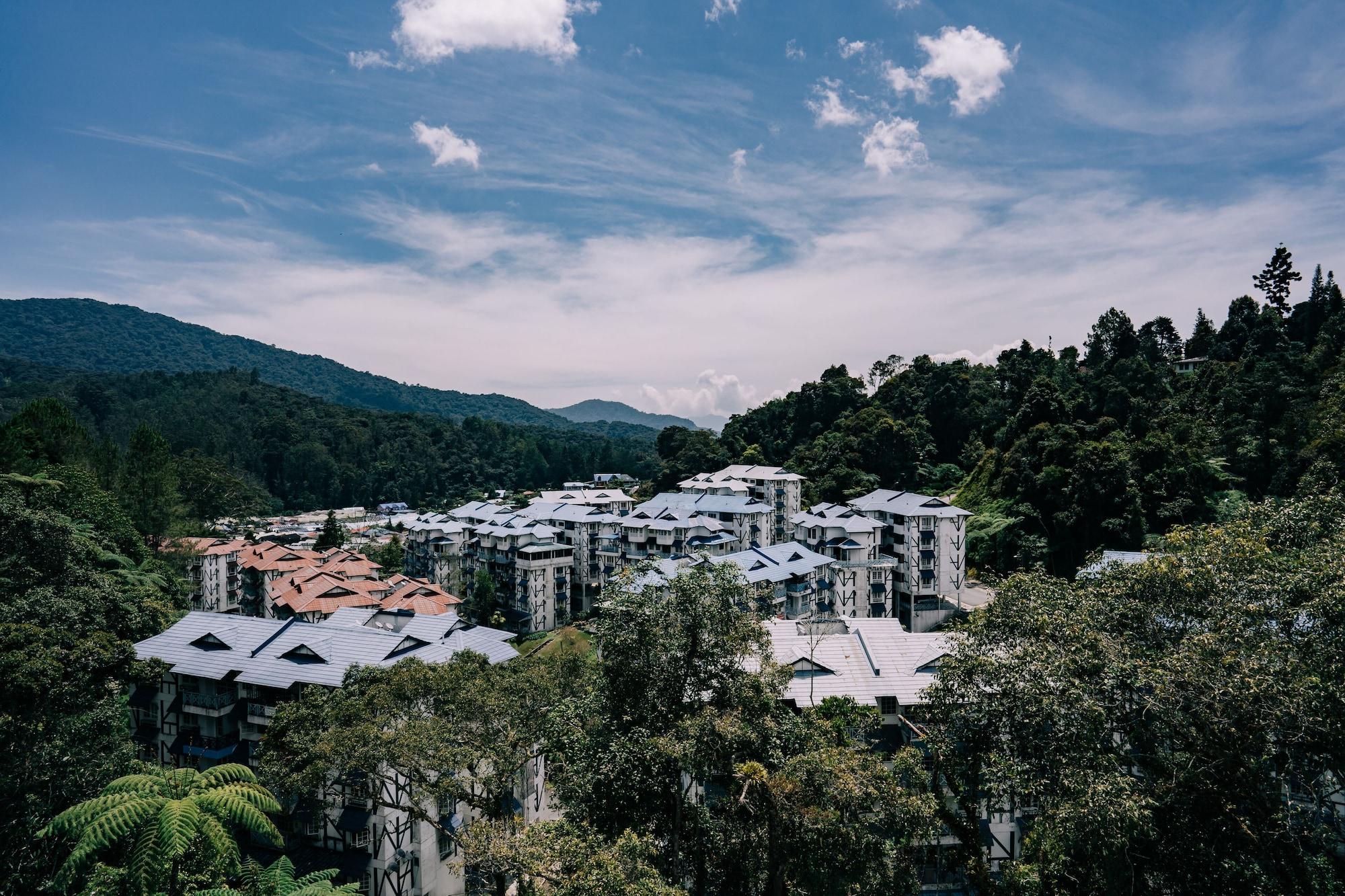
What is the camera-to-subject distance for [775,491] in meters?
58.3

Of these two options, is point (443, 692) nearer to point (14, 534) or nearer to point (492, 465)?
point (14, 534)

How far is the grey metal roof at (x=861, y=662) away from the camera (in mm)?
20250

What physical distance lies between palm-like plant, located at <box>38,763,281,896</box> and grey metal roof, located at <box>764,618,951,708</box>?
13.4 meters

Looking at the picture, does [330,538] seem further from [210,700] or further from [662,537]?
[210,700]

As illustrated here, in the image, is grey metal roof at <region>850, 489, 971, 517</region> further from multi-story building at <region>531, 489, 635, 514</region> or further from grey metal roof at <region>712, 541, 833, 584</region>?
multi-story building at <region>531, 489, 635, 514</region>

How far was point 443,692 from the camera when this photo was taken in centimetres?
1622

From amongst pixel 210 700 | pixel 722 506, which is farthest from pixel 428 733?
pixel 722 506

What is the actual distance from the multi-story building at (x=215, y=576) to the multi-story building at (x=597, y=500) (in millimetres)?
23983

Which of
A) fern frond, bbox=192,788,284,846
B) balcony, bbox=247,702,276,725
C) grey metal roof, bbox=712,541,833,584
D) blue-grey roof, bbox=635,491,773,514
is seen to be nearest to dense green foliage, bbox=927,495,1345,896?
fern frond, bbox=192,788,284,846

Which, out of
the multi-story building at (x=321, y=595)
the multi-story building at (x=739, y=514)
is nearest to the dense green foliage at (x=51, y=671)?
the multi-story building at (x=321, y=595)

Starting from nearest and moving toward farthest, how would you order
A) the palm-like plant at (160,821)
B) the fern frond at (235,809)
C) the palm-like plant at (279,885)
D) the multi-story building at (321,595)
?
the palm-like plant at (160,821) < the fern frond at (235,809) < the palm-like plant at (279,885) < the multi-story building at (321,595)

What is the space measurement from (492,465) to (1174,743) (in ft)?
385

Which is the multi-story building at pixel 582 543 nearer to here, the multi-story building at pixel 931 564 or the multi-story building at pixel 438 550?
the multi-story building at pixel 438 550

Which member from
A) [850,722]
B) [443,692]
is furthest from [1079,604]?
[443,692]
